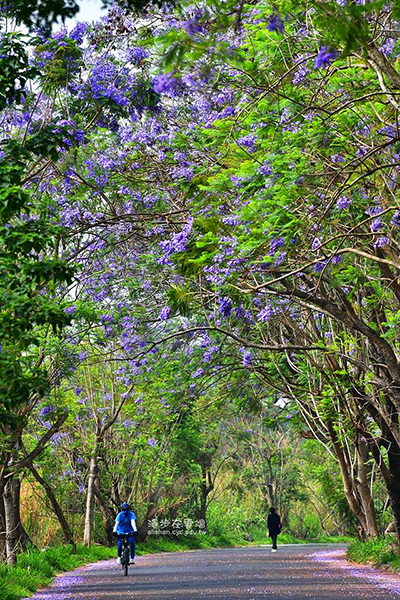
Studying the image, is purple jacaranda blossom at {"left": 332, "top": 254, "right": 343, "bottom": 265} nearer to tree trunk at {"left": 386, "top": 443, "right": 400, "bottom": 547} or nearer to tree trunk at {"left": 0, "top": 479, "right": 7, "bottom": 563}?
tree trunk at {"left": 386, "top": 443, "right": 400, "bottom": 547}

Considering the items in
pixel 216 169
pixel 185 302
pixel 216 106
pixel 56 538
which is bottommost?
pixel 56 538

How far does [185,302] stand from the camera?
44.9 ft

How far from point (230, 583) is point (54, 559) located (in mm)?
5307

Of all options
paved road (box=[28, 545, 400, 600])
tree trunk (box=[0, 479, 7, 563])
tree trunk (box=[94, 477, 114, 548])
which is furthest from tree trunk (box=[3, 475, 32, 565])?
tree trunk (box=[94, 477, 114, 548])

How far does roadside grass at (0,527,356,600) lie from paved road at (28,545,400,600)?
0.99ft

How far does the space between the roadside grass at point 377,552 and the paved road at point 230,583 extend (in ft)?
1.10

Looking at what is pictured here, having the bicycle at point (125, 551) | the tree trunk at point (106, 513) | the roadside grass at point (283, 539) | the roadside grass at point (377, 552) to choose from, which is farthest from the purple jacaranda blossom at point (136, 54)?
the roadside grass at point (283, 539)

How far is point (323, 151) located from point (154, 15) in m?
2.72

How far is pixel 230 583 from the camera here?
16.0m

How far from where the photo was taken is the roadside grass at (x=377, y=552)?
61.7 ft

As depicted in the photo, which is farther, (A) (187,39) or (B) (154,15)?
(B) (154,15)

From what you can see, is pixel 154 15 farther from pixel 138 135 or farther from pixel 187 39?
pixel 187 39

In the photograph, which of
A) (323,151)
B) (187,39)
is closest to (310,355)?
(323,151)

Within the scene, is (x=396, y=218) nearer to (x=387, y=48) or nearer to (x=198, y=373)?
(x=387, y=48)
